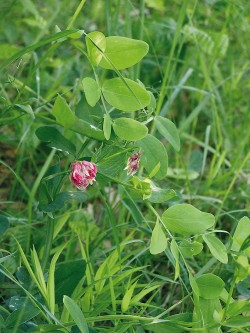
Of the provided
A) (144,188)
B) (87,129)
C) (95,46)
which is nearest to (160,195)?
(144,188)

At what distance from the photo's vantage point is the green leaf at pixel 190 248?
1.16m

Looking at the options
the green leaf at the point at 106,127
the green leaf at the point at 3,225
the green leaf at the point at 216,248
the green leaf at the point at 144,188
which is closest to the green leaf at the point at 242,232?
the green leaf at the point at 216,248

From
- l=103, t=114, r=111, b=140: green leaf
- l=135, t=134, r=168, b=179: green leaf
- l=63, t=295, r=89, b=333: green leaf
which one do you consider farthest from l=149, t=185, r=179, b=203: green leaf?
l=63, t=295, r=89, b=333: green leaf

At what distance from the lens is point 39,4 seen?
2582 mm

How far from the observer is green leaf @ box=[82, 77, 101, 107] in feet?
3.76

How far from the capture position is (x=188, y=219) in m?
1.14

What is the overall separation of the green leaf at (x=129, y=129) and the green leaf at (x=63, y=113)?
0.08 metres

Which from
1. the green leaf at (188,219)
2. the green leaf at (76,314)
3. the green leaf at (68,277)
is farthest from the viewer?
the green leaf at (68,277)

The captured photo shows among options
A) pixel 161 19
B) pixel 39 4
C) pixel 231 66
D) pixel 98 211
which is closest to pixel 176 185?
pixel 98 211

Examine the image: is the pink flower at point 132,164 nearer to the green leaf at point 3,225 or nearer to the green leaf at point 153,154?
the green leaf at point 153,154

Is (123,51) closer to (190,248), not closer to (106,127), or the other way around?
(106,127)

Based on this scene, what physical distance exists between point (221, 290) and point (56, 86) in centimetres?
114

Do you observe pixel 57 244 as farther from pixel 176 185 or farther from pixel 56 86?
pixel 56 86

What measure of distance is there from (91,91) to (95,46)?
7cm
